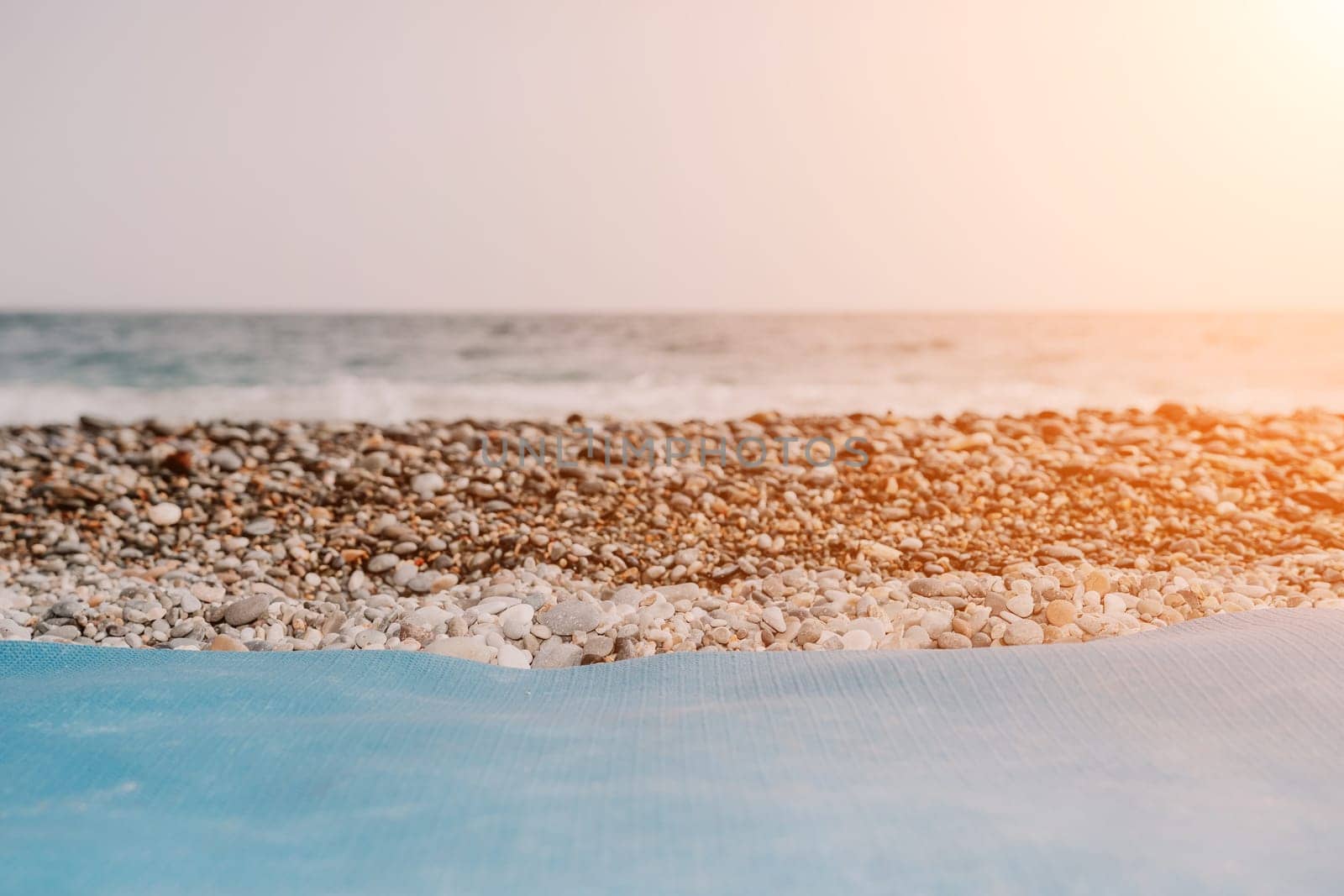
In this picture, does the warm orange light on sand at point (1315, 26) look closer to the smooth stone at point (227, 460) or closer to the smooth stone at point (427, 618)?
the smooth stone at point (427, 618)

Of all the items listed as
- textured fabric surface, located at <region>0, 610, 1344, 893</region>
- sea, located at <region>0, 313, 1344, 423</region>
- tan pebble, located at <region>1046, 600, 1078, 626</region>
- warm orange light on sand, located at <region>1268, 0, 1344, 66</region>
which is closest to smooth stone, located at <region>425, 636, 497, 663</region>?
textured fabric surface, located at <region>0, 610, 1344, 893</region>

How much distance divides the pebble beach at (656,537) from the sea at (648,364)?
2.02 metres

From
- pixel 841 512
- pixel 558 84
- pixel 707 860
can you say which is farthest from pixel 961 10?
pixel 707 860

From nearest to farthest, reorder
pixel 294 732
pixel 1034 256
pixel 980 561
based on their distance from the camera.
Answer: pixel 294 732, pixel 980 561, pixel 1034 256

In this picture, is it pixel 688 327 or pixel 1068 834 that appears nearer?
pixel 1068 834

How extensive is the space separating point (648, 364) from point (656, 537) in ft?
15.2

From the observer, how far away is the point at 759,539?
240 centimetres

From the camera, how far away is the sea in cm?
559

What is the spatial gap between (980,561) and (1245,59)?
3543 millimetres

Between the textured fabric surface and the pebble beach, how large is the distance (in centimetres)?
41

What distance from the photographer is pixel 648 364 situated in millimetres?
6969

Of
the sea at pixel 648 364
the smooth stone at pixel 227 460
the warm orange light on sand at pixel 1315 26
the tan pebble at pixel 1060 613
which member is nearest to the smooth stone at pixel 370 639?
the tan pebble at pixel 1060 613

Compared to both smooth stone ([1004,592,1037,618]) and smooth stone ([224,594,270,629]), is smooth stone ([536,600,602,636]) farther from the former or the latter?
smooth stone ([1004,592,1037,618])

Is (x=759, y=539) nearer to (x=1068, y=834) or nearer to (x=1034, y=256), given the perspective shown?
(x=1068, y=834)
